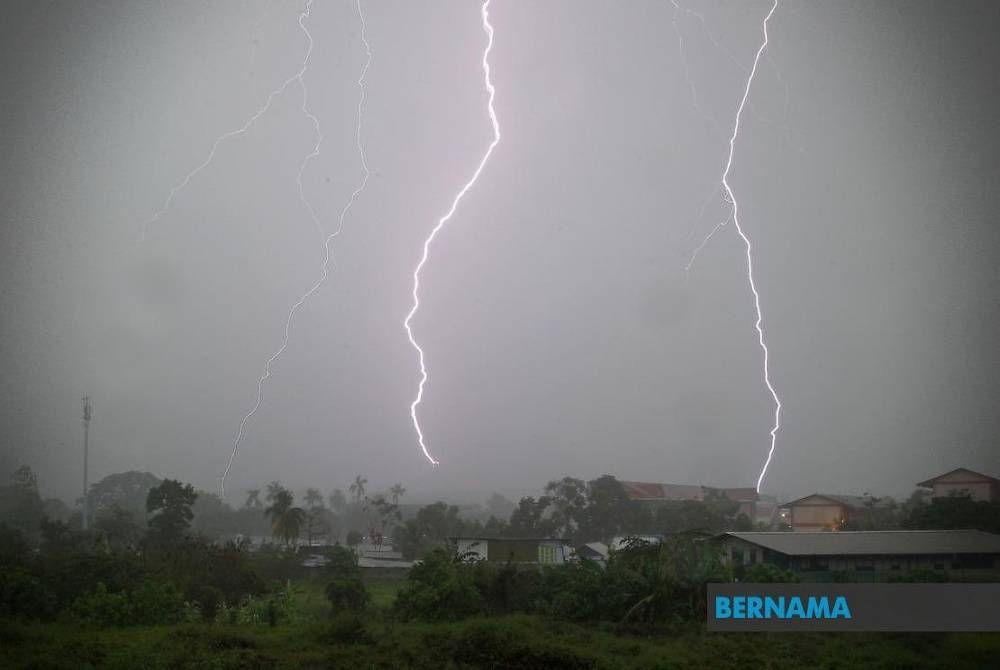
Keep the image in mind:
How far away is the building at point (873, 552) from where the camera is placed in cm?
1258

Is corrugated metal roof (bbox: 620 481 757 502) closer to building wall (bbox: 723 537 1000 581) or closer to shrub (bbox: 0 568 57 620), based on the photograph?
building wall (bbox: 723 537 1000 581)

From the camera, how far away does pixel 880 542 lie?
13.3 meters

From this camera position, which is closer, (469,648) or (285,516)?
(469,648)

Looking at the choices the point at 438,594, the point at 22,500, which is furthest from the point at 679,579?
the point at 22,500

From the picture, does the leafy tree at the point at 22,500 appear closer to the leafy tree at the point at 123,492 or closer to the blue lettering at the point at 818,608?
the leafy tree at the point at 123,492

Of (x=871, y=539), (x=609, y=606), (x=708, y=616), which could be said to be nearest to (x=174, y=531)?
(x=609, y=606)

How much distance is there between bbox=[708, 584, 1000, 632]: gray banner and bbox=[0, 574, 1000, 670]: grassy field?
0.19m

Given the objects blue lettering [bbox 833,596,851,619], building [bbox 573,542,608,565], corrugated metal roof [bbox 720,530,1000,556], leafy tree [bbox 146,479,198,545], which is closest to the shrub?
leafy tree [bbox 146,479,198,545]

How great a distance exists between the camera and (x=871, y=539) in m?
13.6

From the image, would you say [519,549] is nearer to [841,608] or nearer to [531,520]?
[531,520]

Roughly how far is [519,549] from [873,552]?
24.4 ft

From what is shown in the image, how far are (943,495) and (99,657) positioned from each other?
15.6 m

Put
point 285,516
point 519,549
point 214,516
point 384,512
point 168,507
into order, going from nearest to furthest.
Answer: point 519,549, point 168,507, point 285,516, point 384,512, point 214,516

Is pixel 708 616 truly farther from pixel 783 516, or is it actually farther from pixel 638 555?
pixel 783 516
